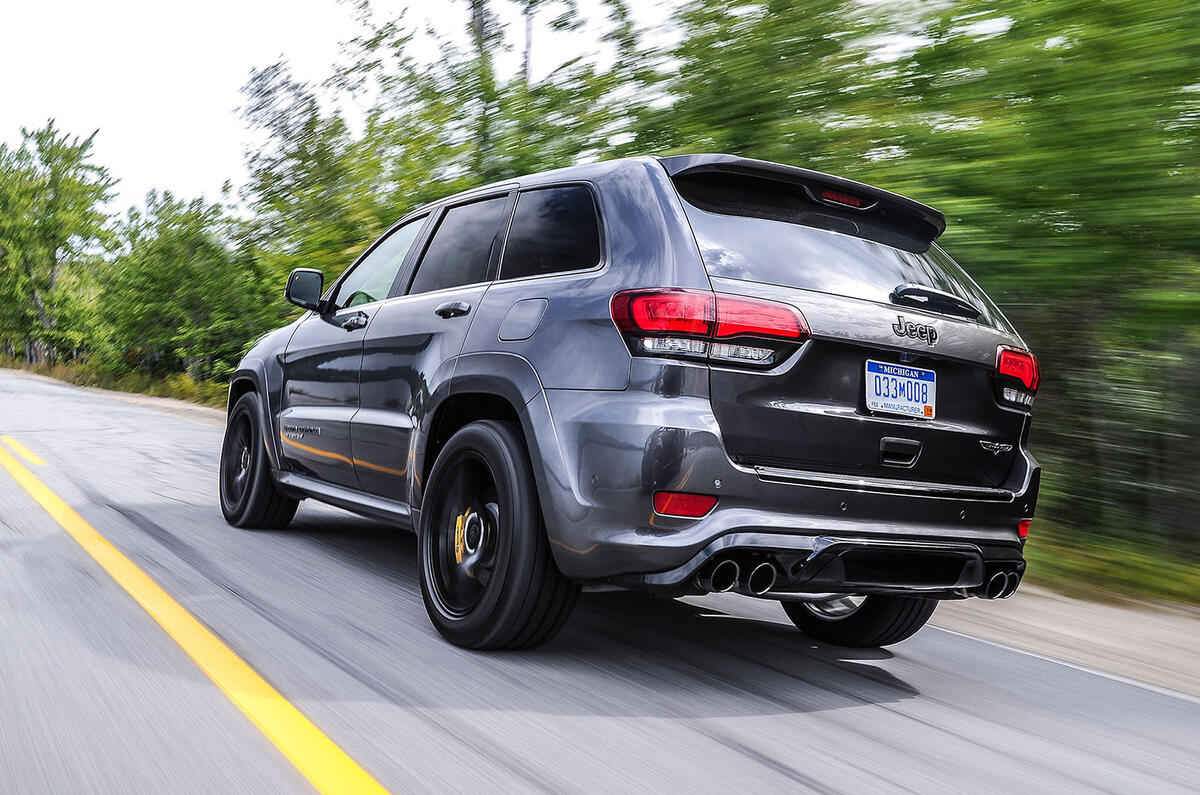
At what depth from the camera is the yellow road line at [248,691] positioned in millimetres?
2842

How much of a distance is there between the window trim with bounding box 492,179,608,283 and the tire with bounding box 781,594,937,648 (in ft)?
6.12

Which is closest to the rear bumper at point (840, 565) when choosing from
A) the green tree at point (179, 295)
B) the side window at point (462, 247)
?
the side window at point (462, 247)

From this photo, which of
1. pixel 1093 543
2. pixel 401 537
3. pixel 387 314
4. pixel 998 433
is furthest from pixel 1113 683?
pixel 401 537

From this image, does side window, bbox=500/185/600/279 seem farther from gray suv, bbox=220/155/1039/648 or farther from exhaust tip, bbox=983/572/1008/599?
exhaust tip, bbox=983/572/1008/599

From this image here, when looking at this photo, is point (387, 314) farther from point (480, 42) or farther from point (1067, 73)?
point (480, 42)

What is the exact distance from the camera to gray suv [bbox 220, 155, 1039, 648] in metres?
3.48

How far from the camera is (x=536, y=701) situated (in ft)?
11.6

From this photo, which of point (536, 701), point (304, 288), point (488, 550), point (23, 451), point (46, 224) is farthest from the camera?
point (46, 224)

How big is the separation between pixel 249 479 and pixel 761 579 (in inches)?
167

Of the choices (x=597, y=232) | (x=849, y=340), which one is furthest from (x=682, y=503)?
(x=597, y=232)

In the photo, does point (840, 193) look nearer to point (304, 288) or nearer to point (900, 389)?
point (900, 389)

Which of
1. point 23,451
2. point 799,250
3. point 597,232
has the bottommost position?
point 23,451

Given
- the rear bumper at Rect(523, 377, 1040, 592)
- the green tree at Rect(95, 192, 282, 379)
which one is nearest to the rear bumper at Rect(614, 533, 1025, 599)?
the rear bumper at Rect(523, 377, 1040, 592)

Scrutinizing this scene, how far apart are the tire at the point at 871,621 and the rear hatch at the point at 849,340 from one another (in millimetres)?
788
